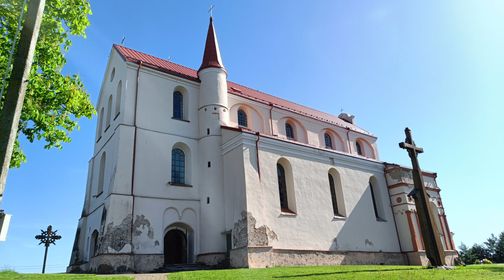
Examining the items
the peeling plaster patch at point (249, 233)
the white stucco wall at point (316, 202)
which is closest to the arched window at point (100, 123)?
the white stucco wall at point (316, 202)

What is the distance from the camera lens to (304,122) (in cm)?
2978

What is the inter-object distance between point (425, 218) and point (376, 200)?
11122 millimetres

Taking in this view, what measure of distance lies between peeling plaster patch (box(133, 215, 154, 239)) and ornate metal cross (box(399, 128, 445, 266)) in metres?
12.5

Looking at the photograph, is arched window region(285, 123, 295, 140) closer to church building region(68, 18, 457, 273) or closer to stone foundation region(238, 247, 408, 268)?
church building region(68, 18, 457, 273)

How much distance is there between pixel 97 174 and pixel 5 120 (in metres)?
17.9

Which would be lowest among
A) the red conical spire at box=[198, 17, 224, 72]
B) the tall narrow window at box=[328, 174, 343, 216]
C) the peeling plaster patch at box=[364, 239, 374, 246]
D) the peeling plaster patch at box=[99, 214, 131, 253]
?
the peeling plaster patch at box=[364, 239, 374, 246]

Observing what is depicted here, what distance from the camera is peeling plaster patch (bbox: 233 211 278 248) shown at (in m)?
17.7

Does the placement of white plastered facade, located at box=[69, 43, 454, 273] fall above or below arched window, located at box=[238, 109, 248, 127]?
below

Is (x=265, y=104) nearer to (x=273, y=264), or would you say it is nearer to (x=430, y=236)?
(x=273, y=264)

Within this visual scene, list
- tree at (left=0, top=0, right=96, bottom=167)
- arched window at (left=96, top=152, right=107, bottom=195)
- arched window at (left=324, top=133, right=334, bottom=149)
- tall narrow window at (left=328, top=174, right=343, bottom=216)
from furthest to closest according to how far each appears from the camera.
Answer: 1. arched window at (left=324, top=133, right=334, bottom=149)
2. tall narrow window at (left=328, top=174, right=343, bottom=216)
3. arched window at (left=96, top=152, right=107, bottom=195)
4. tree at (left=0, top=0, right=96, bottom=167)

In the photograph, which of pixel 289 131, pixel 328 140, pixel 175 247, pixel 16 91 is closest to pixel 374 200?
pixel 328 140

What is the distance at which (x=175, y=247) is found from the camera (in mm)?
20062

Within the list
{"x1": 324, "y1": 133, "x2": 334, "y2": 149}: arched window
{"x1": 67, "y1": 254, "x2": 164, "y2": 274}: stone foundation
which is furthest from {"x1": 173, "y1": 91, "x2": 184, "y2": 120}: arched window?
{"x1": 324, "y1": 133, "x2": 334, "y2": 149}: arched window

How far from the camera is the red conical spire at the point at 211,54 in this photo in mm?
24109
